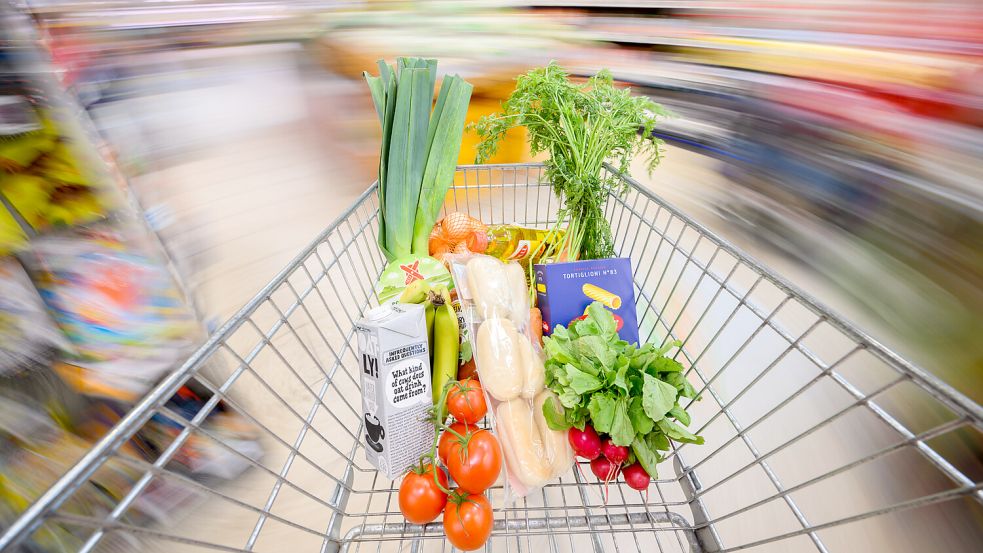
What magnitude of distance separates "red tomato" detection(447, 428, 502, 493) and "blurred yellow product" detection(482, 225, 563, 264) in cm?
62

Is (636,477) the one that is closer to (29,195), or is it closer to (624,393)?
(624,393)

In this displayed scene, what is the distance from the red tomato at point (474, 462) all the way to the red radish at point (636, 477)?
234 mm

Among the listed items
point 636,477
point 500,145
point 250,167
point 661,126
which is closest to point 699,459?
point 636,477

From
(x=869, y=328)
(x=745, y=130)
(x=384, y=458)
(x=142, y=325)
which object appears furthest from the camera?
(x=745, y=130)

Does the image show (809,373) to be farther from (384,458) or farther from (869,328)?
(384,458)

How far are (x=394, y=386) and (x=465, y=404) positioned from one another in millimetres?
140

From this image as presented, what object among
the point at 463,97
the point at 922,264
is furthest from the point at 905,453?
the point at 463,97

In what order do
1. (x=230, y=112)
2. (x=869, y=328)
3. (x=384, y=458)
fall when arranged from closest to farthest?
(x=384, y=458) < (x=869, y=328) < (x=230, y=112)

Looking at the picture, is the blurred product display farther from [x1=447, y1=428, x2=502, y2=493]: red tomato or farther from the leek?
the leek

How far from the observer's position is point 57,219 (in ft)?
2.82

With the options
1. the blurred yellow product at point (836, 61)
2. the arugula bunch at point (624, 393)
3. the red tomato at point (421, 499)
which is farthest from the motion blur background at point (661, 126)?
the red tomato at point (421, 499)

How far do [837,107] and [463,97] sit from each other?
99cm

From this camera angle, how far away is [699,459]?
99 centimetres

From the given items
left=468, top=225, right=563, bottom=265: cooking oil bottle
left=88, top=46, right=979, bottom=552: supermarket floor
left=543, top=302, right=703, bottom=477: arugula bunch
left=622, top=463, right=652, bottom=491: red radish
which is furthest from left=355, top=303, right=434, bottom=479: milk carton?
left=88, top=46, right=979, bottom=552: supermarket floor
